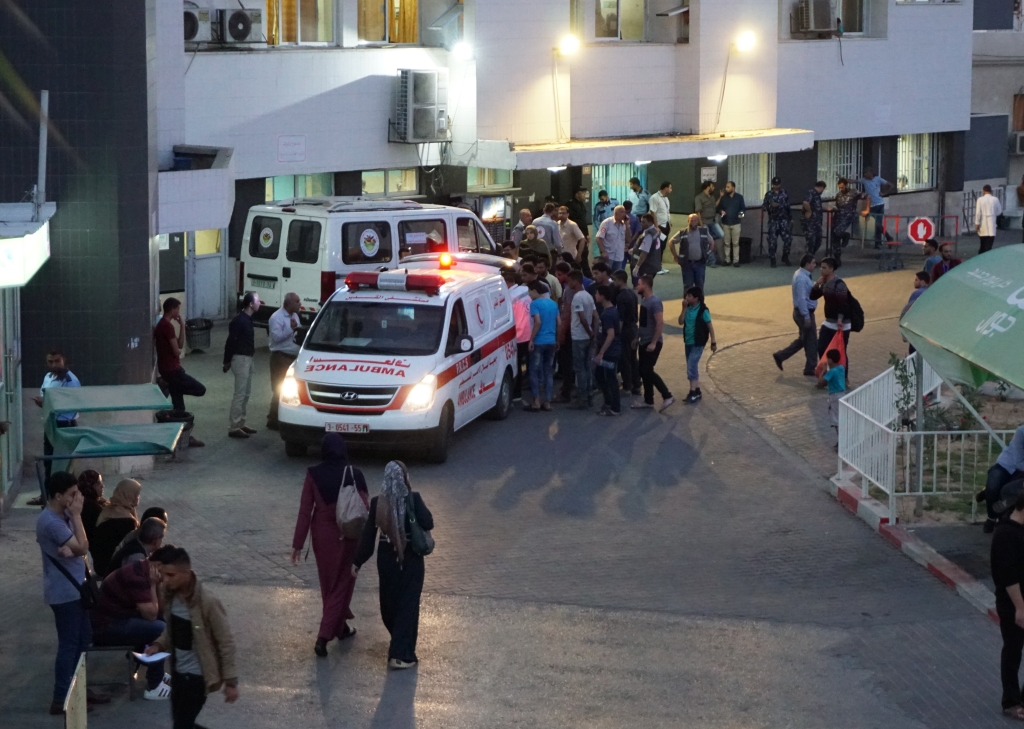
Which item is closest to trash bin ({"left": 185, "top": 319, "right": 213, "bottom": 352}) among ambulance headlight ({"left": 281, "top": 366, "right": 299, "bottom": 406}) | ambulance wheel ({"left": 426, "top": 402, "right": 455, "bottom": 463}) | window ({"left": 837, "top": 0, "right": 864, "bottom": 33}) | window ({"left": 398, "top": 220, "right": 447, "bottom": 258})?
window ({"left": 398, "top": 220, "right": 447, "bottom": 258})

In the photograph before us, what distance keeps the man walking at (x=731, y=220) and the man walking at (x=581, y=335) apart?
36.4ft

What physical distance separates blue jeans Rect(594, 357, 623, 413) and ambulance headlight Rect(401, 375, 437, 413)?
121 inches

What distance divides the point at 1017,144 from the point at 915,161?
147 inches

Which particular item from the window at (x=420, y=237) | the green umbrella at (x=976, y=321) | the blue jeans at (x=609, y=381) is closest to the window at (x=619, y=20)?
the window at (x=420, y=237)

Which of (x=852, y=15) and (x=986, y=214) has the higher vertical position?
(x=852, y=15)

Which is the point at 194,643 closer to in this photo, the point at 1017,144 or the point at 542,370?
the point at 542,370

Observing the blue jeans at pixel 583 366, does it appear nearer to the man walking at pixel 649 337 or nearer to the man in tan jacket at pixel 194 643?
Result: the man walking at pixel 649 337

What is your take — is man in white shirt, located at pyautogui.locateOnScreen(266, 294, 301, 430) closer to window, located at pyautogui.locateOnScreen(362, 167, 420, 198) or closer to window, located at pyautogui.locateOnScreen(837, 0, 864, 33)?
window, located at pyautogui.locateOnScreen(362, 167, 420, 198)

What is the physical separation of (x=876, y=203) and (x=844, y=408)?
18.5 m

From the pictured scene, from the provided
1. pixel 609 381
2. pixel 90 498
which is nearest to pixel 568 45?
pixel 609 381

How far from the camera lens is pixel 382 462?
636 inches

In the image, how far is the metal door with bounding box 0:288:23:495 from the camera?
14.1m

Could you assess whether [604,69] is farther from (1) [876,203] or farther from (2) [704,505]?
(2) [704,505]

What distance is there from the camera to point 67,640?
9547 millimetres
